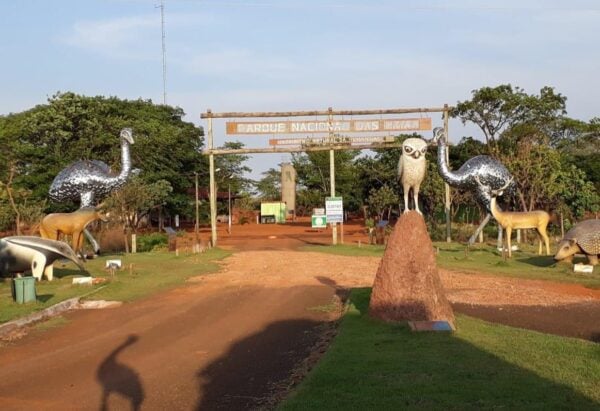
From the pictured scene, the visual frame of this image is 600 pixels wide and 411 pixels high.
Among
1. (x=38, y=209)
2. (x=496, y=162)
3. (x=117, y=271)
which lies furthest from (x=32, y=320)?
(x=38, y=209)

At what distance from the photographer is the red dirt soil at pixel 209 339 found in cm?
814

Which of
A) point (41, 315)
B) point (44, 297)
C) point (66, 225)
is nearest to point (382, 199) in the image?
point (66, 225)

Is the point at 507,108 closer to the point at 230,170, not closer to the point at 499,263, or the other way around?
the point at 499,263

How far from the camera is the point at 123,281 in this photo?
19.9 metres

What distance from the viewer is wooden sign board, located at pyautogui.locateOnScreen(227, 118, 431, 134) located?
3391 cm

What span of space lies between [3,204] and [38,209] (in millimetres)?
2514

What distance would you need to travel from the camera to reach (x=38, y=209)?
1393 inches

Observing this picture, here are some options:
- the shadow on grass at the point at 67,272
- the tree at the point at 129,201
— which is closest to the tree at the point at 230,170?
the tree at the point at 129,201

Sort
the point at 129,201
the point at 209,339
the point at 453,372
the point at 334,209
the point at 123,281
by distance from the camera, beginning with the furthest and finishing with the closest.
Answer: the point at 129,201 → the point at 334,209 → the point at 123,281 → the point at 209,339 → the point at 453,372

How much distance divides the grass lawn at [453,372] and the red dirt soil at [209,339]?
738 mm

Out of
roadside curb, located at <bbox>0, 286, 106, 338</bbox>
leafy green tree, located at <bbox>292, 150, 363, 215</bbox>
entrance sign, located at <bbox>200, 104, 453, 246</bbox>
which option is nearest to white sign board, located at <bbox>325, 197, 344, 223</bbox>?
entrance sign, located at <bbox>200, 104, 453, 246</bbox>

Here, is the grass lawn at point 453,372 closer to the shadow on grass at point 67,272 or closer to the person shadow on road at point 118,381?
the person shadow on road at point 118,381

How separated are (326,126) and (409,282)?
23473 mm

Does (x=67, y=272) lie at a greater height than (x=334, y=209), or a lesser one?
lesser
